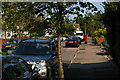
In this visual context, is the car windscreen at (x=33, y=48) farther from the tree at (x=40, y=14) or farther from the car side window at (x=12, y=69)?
the car side window at (x=12, y=69)

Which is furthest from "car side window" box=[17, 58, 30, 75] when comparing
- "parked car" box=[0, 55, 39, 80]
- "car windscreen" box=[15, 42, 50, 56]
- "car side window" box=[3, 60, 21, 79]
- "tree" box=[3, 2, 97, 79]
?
"car windscreen" box=[15, 42, 50, 56]

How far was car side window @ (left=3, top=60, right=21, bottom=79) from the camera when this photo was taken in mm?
4852

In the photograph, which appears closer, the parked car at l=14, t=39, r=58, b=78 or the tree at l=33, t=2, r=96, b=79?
the tree at l=33, t=2, r=96, b=79

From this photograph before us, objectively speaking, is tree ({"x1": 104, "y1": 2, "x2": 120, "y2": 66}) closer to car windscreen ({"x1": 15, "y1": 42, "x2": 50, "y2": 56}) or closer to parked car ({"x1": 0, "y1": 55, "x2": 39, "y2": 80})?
car windscreen ({"x1": 15, "y1": 42, "x2": 50, "y2": 56})

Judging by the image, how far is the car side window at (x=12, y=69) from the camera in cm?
485

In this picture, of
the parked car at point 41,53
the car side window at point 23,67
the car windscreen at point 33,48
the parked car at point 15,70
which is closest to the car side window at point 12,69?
the parked car at point 15,70

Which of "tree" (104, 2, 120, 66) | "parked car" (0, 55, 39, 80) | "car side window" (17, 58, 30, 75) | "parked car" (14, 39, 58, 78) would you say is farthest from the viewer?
"tree" (104, 2, 120, 66)

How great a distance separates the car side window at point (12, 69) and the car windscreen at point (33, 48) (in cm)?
440

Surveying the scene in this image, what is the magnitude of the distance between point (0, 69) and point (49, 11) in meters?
3.44

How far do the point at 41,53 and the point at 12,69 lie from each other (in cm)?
478

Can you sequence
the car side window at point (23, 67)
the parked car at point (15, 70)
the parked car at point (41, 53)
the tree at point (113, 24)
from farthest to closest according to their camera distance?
1. the tree at point (113, 24)
2. the parked car at point (41, 53)
3. the car side window at point (23, 67)
4. the parked car at point (15, 70)

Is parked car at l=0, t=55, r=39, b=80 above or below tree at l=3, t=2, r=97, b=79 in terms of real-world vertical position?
below

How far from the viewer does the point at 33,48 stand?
1020 centimetres

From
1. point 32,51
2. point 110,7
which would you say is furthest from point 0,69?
point 110,7
